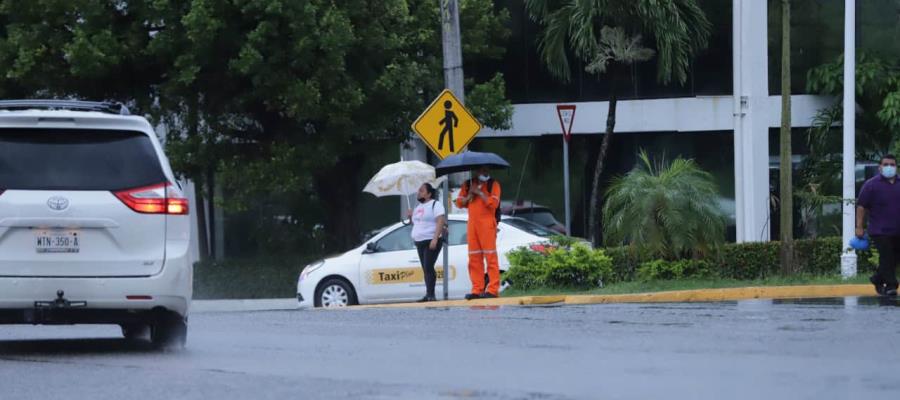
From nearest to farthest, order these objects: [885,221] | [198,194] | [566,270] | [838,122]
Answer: [885,221] → [566,270] → [838,122] → [198,194]

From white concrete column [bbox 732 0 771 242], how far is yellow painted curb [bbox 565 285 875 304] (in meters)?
10.9

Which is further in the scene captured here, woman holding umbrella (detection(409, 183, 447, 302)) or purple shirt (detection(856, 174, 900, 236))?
woman holding umbrella (detection(409, 183, 447, 302))

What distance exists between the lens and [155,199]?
1146 cm

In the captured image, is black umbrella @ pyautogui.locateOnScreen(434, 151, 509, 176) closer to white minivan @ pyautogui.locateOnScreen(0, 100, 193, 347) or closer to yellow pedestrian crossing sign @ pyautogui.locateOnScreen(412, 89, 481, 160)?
yellow pedestrian crossing sign @ pyautogui.locateOnScreen(412, 89, 481, 160)

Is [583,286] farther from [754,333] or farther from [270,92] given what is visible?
[270,92]

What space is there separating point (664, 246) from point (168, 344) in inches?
349

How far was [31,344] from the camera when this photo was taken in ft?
43.3

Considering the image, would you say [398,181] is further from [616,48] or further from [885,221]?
[885,221]

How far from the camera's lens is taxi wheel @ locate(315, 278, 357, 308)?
22.0 metres

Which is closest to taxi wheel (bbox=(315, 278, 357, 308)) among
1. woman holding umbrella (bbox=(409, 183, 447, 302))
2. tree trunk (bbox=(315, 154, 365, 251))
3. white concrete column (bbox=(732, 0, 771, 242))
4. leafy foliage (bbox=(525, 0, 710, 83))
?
woman holding umbrella (bbox=(409, 183, 447, 302))

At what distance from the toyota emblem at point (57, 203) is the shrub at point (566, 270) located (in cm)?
923

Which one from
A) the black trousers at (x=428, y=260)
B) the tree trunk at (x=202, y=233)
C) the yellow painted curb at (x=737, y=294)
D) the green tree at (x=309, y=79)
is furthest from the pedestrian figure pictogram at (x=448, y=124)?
the tree trunk at (x=202, y=233)

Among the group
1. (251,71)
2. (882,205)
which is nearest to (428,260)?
(882,205)

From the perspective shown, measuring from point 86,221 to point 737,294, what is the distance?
9089mm
